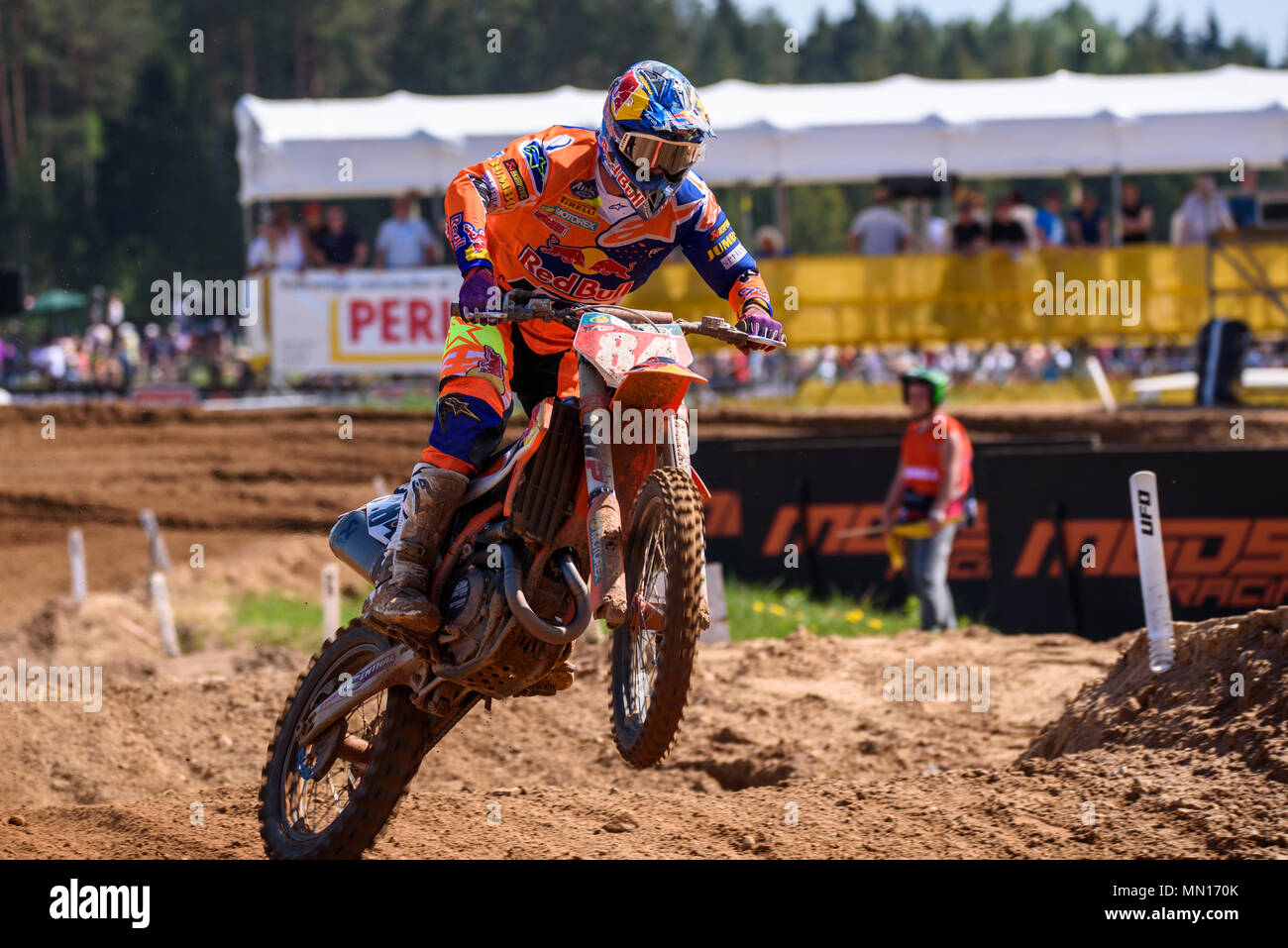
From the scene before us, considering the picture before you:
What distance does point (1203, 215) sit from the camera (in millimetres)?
21219

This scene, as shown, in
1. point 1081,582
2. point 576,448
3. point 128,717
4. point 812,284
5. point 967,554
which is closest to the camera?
point 576,448

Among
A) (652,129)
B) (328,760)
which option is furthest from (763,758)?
(652,129)

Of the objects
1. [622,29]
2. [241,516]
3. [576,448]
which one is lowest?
[241,516]

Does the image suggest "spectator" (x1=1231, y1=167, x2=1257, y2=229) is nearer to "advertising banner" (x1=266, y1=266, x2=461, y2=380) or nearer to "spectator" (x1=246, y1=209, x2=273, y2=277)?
"advertising banner" (x1=266, y1=266, x2=461, y2=380)

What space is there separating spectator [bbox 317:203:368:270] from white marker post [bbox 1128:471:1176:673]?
44.5 feet

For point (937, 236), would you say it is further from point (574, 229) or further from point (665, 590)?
point (665, 590)

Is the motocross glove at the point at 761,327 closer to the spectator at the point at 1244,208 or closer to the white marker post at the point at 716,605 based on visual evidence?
the white marker post at the point at 716,605

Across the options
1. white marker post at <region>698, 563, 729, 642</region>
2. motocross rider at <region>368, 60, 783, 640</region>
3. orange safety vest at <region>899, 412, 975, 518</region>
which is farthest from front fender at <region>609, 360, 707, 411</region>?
orange safety vest at <region>899, 412, 975, 518</region>

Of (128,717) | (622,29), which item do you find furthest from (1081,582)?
(622,29)

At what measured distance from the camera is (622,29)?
7712 centimetres

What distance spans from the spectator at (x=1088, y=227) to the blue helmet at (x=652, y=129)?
17070mm
